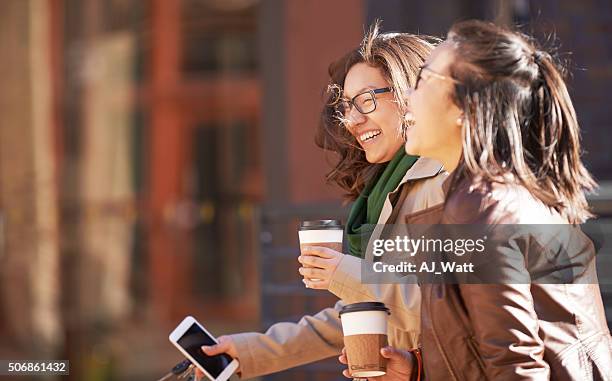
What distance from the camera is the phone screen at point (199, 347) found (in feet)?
8.38

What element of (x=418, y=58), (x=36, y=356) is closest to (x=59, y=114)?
(x=36, y=356)

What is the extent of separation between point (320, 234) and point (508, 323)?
514mm

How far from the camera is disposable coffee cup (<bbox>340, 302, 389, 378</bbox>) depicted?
2.19 m

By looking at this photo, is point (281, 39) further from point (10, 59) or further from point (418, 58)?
point (418, 58)

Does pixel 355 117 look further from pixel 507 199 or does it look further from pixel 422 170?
pixel 507 199

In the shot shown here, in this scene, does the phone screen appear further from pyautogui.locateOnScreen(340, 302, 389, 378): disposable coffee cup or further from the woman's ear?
the woman's ear

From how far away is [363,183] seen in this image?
8.82 ft

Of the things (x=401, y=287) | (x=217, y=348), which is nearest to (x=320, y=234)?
(x=401, y=287)

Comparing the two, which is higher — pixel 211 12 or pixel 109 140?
pixel 211 12

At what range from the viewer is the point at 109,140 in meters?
9.37

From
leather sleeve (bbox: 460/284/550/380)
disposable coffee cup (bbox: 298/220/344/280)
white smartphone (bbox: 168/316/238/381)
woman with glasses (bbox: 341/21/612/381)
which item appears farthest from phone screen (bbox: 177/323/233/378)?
leather sleeve (bbox: 460/284/550/380)

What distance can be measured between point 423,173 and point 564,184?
299 millimetres

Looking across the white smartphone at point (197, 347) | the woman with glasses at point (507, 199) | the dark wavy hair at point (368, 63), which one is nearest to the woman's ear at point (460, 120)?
the woman with glasses at point (507, 199)

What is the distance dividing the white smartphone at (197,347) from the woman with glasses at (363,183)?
19 millimetres
